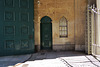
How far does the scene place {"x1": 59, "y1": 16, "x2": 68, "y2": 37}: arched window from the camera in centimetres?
750

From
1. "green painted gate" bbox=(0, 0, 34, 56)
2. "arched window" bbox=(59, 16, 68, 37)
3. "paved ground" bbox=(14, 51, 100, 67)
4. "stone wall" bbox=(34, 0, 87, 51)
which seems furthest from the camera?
"arched window" bbox=(59, 16, 68, 37)

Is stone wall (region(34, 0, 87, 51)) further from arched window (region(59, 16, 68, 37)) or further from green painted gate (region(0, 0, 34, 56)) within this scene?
green painted gate (region(0, 0, 34, 56))

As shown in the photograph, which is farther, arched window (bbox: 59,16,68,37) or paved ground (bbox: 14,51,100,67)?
arched window (bbox: 59,16,68,37)

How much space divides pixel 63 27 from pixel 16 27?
3634 mm

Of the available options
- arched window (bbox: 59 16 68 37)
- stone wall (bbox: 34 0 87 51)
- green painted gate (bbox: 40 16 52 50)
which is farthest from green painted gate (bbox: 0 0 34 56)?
arched window (bbox: 59 16 68 37)

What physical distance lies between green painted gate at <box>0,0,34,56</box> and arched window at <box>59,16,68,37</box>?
7.79 ft

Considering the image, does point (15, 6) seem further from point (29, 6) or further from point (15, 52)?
point (15, 52)

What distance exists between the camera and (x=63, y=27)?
755 centimetres

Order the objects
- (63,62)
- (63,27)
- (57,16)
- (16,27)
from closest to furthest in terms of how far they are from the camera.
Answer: (63,62)
(16,27)
(57,16)
(63,27)

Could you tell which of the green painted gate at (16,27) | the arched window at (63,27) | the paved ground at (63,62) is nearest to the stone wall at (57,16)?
the arched window at (63,27)

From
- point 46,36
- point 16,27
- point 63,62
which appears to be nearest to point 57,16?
point 46,36

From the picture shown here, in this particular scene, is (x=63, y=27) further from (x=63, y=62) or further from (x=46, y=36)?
(x=63, y=62)

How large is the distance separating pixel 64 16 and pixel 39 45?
309cm

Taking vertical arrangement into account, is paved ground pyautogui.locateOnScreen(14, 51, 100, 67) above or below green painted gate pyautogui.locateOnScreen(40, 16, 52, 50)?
below
